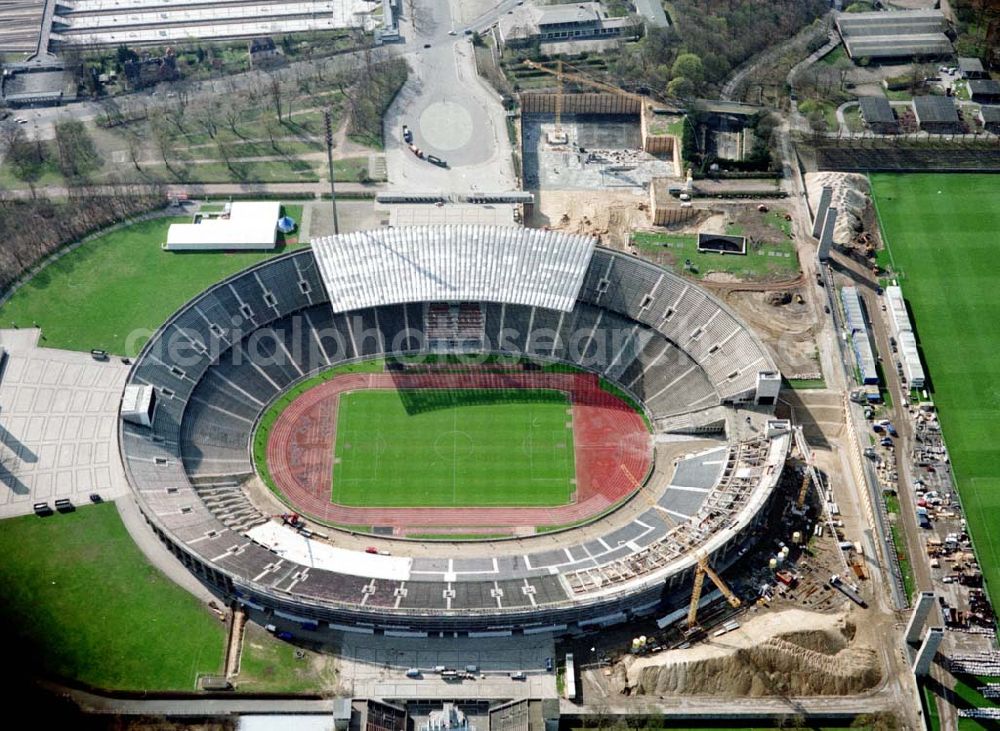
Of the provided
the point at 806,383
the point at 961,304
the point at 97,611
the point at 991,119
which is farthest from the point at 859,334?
the point at 97,611

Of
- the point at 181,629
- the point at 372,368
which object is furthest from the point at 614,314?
the point at 181,629

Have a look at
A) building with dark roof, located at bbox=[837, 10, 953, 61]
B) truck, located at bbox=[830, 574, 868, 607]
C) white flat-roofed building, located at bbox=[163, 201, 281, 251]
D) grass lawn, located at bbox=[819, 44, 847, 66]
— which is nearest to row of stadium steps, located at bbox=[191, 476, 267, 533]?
white flat-roofed building, located at bbox=[163, 201, 281, 251]

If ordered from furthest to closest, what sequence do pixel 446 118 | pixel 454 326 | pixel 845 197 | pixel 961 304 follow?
pixel 446 118 < pixel 845 197 < pixel 961 304 < pixel 454 326

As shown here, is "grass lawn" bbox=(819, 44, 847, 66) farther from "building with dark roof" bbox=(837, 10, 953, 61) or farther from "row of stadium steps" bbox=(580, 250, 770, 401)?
"row of stadium steps" bbox=(580, 250, 770, 401)

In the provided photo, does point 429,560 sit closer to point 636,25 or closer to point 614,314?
point 614,314

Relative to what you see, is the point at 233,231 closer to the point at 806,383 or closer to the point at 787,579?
the point at 806,383
